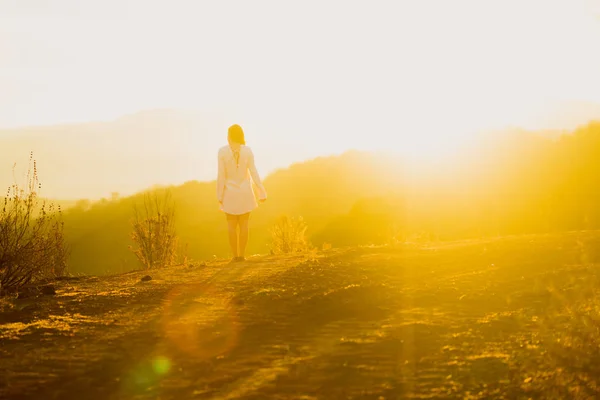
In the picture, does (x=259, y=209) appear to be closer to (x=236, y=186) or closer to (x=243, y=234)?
(x=236, y=186)

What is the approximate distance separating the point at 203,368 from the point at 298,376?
69 centimetres

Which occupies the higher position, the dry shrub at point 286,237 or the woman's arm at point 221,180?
the woman's arm at point 221,180

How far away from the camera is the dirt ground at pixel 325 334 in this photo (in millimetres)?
3877

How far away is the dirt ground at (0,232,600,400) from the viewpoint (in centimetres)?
388

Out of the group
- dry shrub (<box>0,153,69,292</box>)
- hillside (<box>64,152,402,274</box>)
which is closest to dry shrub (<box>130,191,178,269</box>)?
dry shrub (<box>0,153,69,292</box>)

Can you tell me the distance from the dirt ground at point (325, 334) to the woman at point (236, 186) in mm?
2146

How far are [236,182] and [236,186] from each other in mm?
69

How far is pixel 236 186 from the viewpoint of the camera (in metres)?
10.6

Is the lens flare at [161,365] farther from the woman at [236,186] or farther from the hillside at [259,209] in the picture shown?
the hillside at [259,209]

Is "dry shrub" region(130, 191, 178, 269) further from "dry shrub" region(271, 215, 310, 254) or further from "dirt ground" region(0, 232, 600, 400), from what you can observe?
"dirt ground" region(0, 232, 600, 400)

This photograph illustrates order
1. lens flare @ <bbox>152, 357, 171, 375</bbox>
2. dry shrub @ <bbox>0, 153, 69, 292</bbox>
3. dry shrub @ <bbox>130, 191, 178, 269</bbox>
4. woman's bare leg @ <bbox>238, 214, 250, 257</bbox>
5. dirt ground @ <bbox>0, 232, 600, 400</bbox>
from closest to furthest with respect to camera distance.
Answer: dirt ground @ <bbox>0, 232, 600, 400</bbox>
lens flare @ <bbox>152, 357, 171, 375</bbox>
dry shrub @ <bbox>0, 153, 69, 292</bbox>
woman's bare leg @ <bbox>238, 214, 250, 257</bbox>
dry shrub @ <bbox>130, 191, 178, 269</bbox>

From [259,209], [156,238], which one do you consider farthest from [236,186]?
[259,209]

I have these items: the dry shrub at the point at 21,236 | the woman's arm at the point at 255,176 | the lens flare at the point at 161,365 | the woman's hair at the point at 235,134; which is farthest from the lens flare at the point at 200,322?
the woman's hair at the point at 235,134

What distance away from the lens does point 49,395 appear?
147 inches
